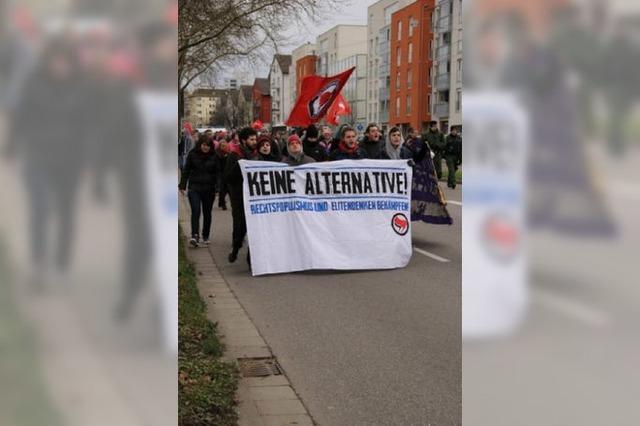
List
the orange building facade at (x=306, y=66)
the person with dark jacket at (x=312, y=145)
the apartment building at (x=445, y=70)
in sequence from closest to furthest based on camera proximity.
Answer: the person with dark jacket at (x=312, y=145) < the apartment building at (x=445, y=70) < the orange building facade at (x=306, y=66)

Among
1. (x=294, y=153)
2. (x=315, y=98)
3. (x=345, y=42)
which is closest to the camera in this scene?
(x=294, y=153)

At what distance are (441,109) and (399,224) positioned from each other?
65508 mm

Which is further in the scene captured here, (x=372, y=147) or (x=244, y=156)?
(x=372, y=147)

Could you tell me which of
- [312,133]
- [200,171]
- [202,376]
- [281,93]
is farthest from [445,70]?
[281,93]

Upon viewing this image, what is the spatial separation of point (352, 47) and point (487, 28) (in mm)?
112070

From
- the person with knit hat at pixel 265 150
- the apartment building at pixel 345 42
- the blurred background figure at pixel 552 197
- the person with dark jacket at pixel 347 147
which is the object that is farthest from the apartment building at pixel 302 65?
the blurred background figure at pixel 552 197

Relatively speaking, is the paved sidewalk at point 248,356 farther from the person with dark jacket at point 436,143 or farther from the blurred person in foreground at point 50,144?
the person with dark jacket at point 436,143

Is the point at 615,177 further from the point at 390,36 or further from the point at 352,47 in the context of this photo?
the point at 352,47

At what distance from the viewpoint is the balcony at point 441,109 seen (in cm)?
7250

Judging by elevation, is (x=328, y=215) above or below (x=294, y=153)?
below

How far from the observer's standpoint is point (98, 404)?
7.34ft

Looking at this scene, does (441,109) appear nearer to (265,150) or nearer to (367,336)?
(265,150)

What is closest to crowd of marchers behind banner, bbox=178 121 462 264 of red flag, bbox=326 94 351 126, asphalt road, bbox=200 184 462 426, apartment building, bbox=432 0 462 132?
asphalt road, bbox=200 184 462 426

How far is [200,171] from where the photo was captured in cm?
1149
